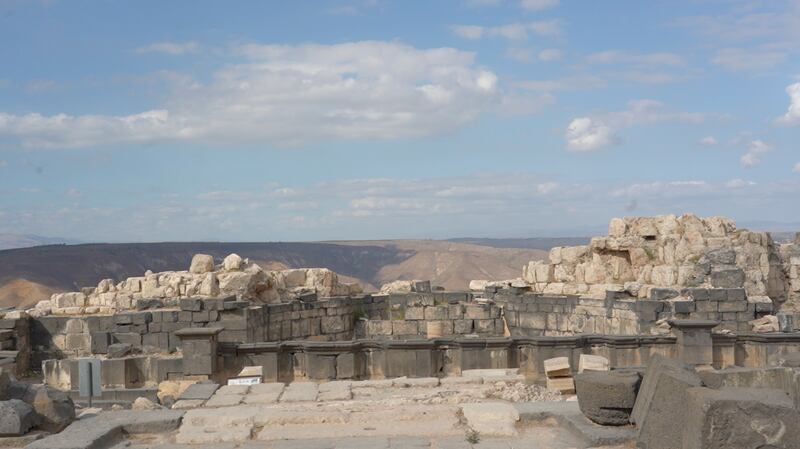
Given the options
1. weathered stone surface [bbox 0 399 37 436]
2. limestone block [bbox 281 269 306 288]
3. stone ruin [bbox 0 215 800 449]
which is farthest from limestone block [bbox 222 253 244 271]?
weathered stone surface [bbox 0 399 37 436]

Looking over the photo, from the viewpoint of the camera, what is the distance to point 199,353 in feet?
40.2

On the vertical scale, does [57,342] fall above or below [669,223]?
below

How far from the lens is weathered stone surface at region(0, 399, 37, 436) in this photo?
252 inches

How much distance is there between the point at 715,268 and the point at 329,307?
323 inches

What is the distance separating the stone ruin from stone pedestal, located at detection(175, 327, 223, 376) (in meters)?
0.03

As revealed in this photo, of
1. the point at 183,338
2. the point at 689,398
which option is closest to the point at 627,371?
the point at 689,398

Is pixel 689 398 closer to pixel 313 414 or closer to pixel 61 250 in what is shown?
pixel 313 414

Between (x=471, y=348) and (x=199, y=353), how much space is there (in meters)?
4.35

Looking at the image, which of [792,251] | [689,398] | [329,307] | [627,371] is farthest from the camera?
[329,307]

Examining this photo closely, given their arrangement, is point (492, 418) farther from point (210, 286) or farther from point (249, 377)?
point (210, 286)

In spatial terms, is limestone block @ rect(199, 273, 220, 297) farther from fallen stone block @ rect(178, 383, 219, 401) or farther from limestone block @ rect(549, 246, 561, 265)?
limestone block @ rect(549, 246, 561, 265)

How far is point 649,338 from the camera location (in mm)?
13023

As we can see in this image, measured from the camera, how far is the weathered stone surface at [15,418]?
6395mm

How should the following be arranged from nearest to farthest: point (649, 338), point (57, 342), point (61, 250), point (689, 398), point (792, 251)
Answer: point (689, 398)
point (649, 338)
point (57, 342)
point (792, 251)
point (61, 250)
